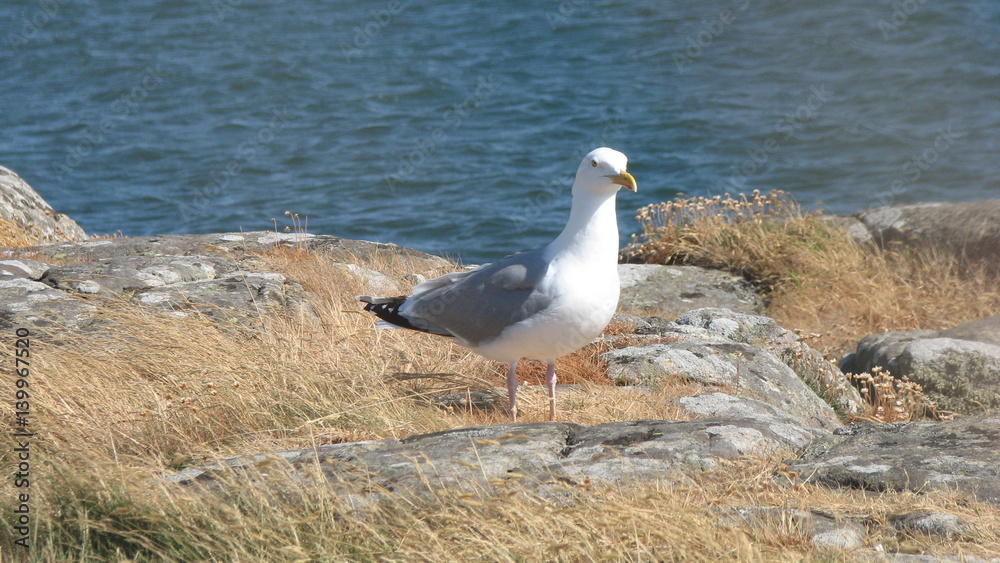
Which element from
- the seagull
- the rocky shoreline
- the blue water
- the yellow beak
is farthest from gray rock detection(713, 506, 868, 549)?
the blue water

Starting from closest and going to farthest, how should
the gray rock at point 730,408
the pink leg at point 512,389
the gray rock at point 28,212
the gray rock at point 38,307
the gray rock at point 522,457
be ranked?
1. the gray rock at point 522,457
2. the gray rock at point 730,408
3. the pink leg at point 512,389
4. the gray rock at point 38,307
5. the gray rock at point 28,212

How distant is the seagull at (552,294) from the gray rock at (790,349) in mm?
2612

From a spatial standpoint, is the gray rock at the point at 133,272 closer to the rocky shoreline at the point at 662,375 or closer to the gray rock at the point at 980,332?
the rocky shoreline at the point at 662,375

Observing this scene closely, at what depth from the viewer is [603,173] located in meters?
4.64

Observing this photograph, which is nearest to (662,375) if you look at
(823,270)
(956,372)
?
(956,372)

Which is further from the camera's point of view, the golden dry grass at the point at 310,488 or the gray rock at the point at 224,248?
the gray rock at the point at 224,248

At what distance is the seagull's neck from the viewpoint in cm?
465

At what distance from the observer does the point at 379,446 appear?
3895mm

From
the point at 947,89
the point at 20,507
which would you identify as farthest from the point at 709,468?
the point at 947,89

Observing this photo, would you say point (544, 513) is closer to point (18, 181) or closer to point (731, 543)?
point (731, 543)

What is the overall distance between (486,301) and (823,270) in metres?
6.65

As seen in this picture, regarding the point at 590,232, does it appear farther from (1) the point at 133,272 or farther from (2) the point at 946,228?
(2) the point at 946,228

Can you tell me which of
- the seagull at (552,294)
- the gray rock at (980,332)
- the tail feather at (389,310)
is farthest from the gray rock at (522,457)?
the gray rock at (980,332)

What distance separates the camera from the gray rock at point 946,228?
416 inches
